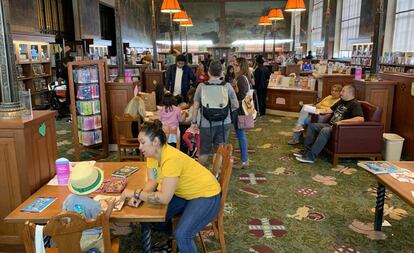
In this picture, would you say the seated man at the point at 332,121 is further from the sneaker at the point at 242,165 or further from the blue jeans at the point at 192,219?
the blue jeans at the point at 192,219

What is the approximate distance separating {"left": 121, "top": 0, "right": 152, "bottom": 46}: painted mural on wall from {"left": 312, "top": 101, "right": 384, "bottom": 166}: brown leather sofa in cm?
1293

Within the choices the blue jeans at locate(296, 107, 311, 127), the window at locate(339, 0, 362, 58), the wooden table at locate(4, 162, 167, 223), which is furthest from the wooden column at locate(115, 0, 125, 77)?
the window at locate(339, 0, 362, 58)

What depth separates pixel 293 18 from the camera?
2336 cm

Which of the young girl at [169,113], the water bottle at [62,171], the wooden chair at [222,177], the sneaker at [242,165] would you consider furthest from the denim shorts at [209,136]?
the water bottle at [62,171]

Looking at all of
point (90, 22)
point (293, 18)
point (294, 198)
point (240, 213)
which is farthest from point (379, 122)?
point (293, 18)

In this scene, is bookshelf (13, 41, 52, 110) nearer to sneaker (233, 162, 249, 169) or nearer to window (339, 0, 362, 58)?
sneaker (233, 162, 249, 169)

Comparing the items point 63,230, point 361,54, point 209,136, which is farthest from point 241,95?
point 361,54

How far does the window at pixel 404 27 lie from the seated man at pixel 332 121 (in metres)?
6.73

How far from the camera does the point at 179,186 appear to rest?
2.58m

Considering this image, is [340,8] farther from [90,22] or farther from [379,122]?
[379,122]

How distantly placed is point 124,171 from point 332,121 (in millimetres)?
3908

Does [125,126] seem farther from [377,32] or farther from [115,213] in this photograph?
[377,32]

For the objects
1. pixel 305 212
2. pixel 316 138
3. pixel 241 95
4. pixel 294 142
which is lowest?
pixel 305 212

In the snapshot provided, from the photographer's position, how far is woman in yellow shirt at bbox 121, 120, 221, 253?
7.91 ft
